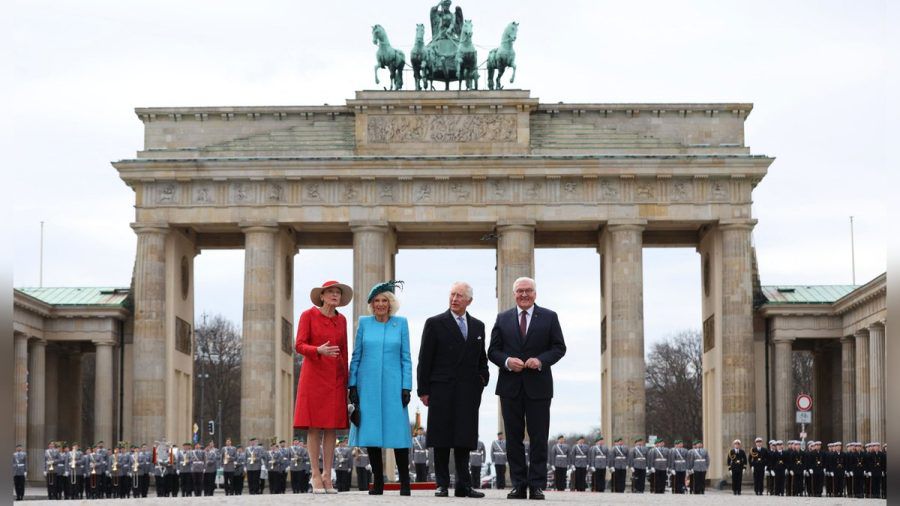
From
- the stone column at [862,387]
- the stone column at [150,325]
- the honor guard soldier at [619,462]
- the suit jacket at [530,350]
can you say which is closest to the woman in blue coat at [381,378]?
the suit jacket at [530,350]

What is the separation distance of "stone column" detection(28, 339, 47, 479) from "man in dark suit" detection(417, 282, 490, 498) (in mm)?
42673

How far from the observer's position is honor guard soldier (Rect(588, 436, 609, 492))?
42.0 meters

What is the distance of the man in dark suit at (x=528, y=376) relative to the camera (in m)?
15.2

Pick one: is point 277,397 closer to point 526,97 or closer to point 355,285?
point 355,285

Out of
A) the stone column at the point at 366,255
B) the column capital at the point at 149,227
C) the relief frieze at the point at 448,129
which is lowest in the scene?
the stone column at the point at 366,255

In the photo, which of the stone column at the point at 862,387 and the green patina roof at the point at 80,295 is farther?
the green patina roof at the point at 80,295

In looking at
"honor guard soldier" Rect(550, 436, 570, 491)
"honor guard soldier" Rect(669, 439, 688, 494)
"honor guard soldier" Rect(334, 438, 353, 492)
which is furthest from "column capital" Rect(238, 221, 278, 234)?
"honor guard soldier" Rect(669, 439, 688, 494)

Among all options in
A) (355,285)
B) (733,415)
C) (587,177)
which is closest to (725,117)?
(587,177)

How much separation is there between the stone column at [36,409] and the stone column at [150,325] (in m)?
4.04

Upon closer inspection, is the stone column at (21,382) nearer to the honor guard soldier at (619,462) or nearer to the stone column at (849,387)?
the honor guard soldier at (619,462)

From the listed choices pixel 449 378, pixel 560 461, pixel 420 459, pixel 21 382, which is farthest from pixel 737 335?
pixel 449 378

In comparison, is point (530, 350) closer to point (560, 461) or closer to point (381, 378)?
point (381, 378)

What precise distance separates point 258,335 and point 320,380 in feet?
127

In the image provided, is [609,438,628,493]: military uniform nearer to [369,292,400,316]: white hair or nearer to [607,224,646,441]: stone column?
[607,224,646,441]: stone column
